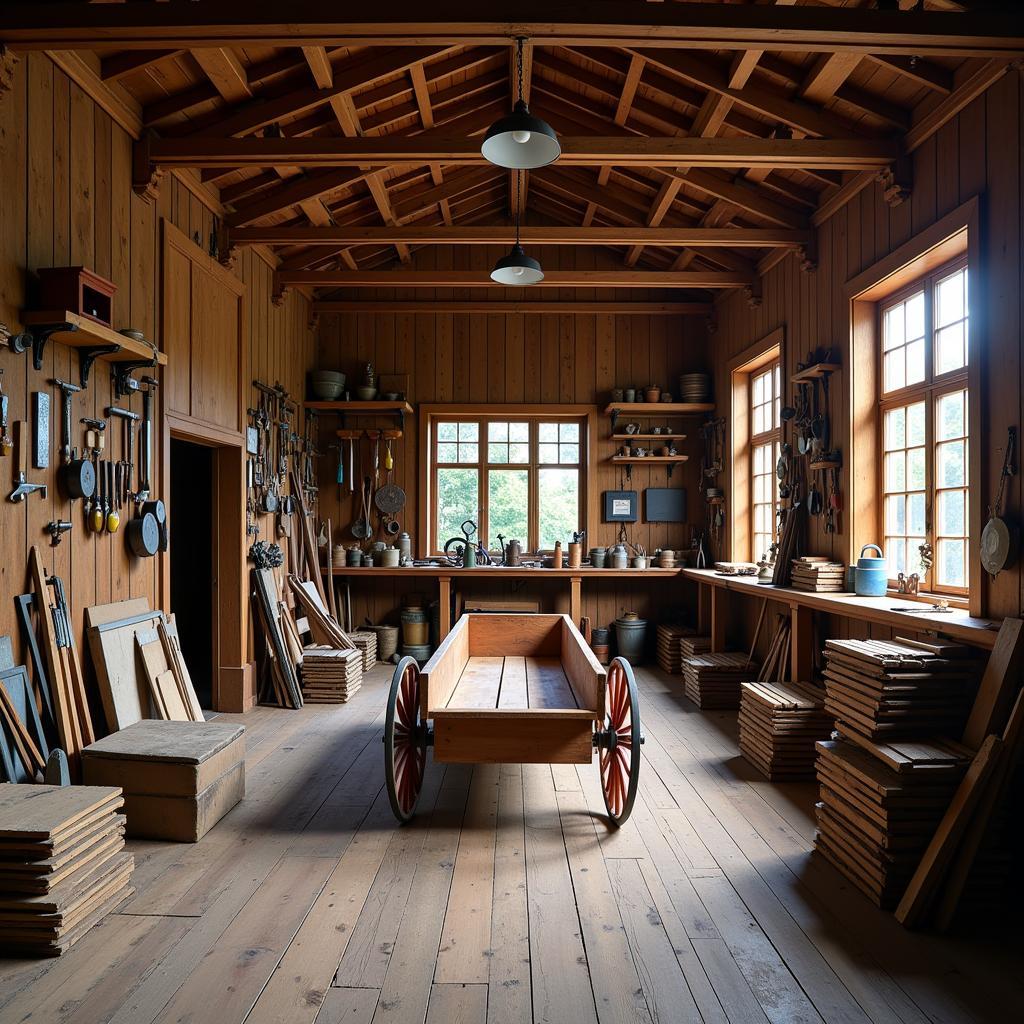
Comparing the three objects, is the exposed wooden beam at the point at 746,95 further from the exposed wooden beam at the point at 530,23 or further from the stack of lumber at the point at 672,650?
the stack of lumber at the point at 672,650

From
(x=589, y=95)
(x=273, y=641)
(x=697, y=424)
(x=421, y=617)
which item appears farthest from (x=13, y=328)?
(x=697, y=424)

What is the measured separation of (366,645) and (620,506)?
320 centimetres

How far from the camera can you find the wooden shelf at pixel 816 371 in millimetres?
5367

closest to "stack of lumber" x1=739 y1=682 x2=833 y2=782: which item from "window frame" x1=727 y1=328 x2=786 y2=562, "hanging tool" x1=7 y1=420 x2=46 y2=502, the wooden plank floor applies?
the wooden plank floor

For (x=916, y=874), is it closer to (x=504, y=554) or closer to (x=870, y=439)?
(x=870, y=439)

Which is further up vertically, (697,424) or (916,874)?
(697,424)

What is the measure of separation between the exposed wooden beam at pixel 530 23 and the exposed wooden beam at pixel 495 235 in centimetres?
259

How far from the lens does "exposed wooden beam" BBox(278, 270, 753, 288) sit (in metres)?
7.14

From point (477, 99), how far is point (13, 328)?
4371mm

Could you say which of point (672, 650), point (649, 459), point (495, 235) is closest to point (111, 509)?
point (495, 235)

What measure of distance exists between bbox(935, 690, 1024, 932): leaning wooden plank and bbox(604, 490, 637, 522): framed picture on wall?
585 centimetres

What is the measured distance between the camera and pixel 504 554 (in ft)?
27.3

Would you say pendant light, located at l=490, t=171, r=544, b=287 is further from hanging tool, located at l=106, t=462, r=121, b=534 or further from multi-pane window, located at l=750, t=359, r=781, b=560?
hanging tool, located at l=106, t=462, r=121, b=534

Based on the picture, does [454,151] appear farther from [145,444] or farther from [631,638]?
[631,638]
